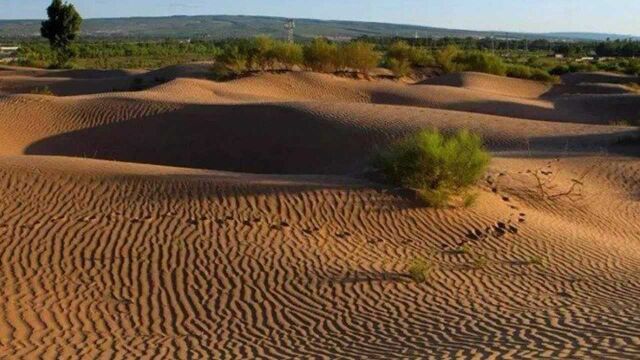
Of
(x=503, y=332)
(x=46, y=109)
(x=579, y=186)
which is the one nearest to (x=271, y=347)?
(x=503, y=332)

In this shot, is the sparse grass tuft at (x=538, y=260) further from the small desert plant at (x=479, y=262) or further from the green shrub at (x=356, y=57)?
the green shrub at (x=356, y=57)

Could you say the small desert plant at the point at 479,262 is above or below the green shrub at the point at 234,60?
below

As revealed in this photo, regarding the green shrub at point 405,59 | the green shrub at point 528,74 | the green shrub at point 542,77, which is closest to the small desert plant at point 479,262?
the green shrub at point 405,59

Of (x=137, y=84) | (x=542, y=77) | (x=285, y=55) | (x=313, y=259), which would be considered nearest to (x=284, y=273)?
(x=313, y=259)

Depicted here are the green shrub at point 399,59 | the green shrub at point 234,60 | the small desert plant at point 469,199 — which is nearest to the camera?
the small desert plant at point 469,199

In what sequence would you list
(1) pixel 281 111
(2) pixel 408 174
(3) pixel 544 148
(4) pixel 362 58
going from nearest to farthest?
(2) pixel 408 174
(3) pixel 544 148
(1) pixel 281 111
(4) pixel 362 58

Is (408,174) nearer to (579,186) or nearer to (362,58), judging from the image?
(579,186)
